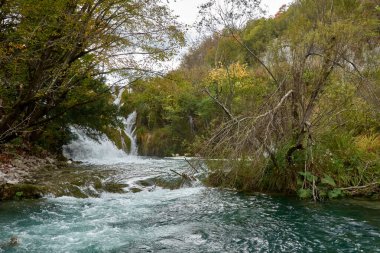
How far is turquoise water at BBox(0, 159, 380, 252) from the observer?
598 centimetres

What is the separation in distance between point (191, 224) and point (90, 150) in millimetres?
14089

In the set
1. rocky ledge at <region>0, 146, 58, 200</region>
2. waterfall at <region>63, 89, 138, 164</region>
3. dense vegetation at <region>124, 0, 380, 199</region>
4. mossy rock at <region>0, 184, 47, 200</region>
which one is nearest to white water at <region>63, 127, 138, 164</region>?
waterfall at <region>63, 89, 138, 164</region>

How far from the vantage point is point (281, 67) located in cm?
1024

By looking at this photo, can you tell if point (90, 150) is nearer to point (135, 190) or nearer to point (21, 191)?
point (135, 190)

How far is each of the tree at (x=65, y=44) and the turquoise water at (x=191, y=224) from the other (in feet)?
6.55

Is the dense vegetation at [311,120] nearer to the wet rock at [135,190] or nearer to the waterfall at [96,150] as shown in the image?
the wet rock at [135,190]

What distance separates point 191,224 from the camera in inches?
287

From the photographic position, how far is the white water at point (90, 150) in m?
19.1

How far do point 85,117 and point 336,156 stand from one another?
10.1 meters

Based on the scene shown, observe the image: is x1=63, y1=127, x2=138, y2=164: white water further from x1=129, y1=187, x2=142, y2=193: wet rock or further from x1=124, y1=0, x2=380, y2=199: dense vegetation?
x1=124, y1=0, x2=380, y2=199: dense vegetation

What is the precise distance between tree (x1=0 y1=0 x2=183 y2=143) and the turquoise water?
6.55 ft

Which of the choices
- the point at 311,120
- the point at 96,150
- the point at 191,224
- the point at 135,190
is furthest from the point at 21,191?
the point at 96,150

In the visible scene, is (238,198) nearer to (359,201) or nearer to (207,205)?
(207,205)

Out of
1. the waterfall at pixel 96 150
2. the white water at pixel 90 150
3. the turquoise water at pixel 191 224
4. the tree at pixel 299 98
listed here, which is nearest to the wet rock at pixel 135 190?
the turquoise water at pixel 191 224
